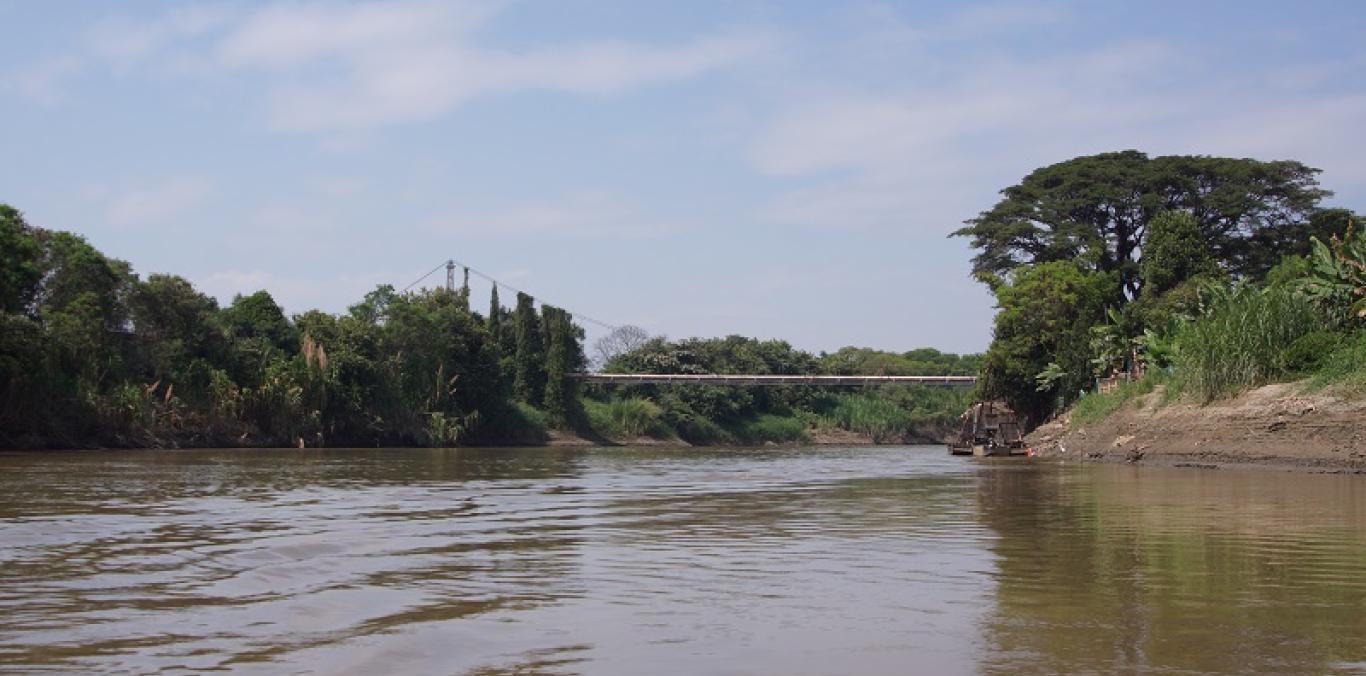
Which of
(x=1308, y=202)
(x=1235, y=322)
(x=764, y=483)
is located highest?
(x=1308, y=202)

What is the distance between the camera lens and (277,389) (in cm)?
5994

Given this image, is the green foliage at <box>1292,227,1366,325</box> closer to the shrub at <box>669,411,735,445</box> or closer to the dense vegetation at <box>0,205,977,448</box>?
the dense vegetation at <box>0,205,977,448</box>

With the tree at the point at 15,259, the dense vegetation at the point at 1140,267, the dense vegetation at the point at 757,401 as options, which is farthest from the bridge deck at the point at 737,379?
the tree at the point at 15,259

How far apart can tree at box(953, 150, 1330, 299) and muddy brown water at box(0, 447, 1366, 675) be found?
129 feet

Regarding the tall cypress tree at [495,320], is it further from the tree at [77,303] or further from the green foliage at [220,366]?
the tree at [77,303]

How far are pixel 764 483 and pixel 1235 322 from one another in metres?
16.0

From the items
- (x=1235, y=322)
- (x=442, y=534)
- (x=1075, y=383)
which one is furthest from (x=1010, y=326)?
(x=442, y=534)

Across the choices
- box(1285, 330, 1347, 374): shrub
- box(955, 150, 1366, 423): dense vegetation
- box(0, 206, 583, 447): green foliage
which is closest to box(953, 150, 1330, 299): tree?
box(955, 150, 1366, 423): dense vegetation

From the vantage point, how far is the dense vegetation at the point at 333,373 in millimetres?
47906

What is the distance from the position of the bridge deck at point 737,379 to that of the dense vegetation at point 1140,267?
115 feet

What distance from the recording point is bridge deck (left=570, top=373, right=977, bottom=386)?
3703 inches

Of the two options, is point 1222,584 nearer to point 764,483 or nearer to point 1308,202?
point 764,483

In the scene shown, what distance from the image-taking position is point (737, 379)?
320 ft

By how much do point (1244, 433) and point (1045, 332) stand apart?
20.9 m
